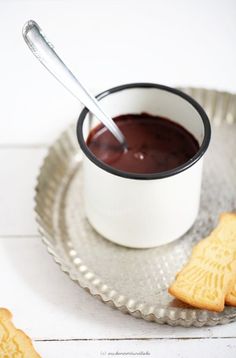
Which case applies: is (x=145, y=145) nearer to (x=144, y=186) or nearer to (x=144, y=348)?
(x=144, y=186)

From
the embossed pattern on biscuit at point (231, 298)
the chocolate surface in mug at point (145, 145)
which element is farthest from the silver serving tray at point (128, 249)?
the chocolate surface in mug at point (145, 145)

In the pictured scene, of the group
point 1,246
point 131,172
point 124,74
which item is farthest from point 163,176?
point 124,74

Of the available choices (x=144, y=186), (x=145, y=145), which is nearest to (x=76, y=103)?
(x=145, y=145)

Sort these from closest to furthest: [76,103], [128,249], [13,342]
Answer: [13,342] → [128,249] → [76,103]

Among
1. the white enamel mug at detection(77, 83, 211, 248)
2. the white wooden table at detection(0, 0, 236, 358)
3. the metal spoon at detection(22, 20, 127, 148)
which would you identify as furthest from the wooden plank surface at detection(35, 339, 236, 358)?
the metal spoon at detection(22, 20, 127, 148)

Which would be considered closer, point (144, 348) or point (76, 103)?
point (144, 348)

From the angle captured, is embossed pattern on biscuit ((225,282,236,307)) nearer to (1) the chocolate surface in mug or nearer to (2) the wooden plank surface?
(2) the wooden plank surface

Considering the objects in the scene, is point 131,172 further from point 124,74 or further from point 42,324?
point 124,74
